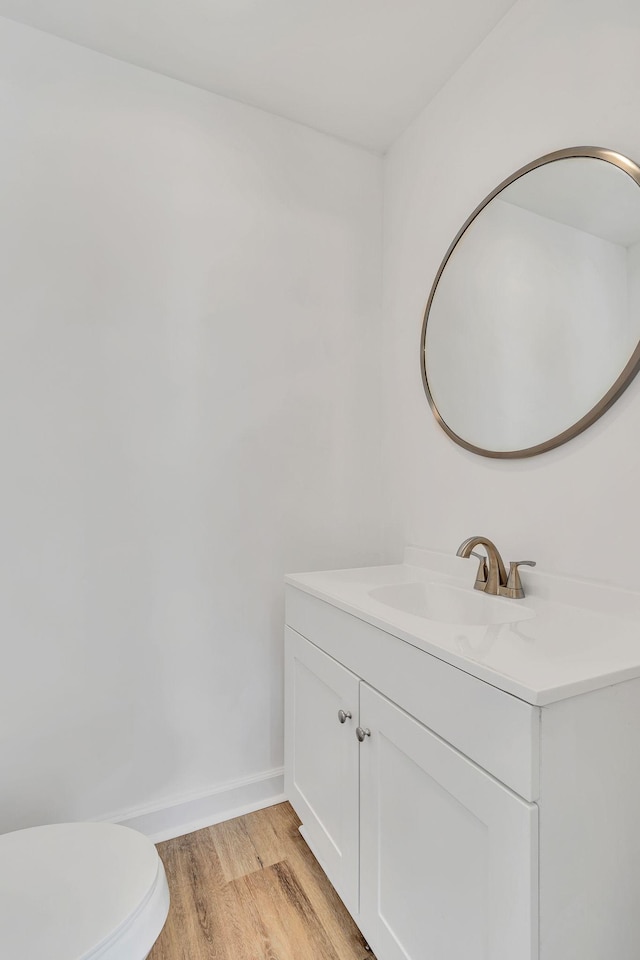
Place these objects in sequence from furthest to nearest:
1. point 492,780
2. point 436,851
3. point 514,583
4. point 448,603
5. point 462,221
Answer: point 462,221, point 448,603, point 514,583, point 436,851, point 492,780

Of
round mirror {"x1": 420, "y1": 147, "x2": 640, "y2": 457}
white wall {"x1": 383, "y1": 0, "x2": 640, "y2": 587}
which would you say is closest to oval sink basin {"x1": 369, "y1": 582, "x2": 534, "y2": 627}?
white wall {"x1": 383, "y1": 0, "x2": 640, "y2": 587}

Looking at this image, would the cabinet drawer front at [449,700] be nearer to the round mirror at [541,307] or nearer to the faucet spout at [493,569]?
the faucet spout at [493,569]

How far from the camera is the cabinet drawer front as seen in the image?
668mm

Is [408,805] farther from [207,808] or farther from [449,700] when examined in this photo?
[207,808]

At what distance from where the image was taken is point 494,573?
124 centimetres

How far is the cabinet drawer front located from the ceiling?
64.5 inches

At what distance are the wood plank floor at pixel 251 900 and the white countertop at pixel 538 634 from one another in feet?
2.54

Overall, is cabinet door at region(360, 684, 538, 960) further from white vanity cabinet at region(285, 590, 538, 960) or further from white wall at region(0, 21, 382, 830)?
white wall at region(0, 21, 382, 830)

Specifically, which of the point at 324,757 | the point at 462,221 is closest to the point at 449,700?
the point at 324,757

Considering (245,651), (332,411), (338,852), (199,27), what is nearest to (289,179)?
(199,27)

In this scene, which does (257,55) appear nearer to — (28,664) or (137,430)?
(137,430)

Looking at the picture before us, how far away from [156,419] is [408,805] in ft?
3.97

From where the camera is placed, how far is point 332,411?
1796mm

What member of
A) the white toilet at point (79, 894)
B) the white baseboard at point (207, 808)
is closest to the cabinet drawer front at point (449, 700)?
Answer: the white toilet at point (79, 894)
